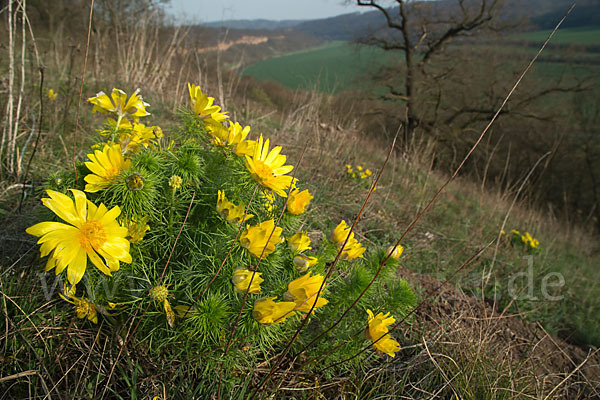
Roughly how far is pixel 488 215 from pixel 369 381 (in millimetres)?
4324

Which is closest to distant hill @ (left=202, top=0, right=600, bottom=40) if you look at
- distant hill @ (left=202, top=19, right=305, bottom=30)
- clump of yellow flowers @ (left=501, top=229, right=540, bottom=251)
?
distant hill @ (left=202, top=19, right=305, bottom=30)

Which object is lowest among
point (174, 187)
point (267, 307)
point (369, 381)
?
point (369, 381)

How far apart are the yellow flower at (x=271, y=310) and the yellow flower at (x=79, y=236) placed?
1.16 feet

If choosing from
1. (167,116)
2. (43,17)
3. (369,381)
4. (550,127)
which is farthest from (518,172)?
(43,17)

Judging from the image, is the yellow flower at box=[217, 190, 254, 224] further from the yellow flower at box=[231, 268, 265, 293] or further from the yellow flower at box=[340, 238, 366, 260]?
the yellow flower at box=[340, 238, 366, 260]

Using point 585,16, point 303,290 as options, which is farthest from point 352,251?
point 585,16

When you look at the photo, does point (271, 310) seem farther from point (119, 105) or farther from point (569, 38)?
point (569, 38)

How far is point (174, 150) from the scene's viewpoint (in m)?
1.20

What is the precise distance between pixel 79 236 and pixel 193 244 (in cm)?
31

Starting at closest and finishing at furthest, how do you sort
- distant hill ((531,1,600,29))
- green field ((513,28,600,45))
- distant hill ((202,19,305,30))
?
1. distant hill ((202,19,305,30))
2. green field ((513,28,600,45))
3. distant hill ((531,1,600,29))

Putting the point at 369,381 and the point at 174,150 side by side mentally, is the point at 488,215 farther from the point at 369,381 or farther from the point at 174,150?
the point at 174,150

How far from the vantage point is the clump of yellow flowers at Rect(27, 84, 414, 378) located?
2.72ft

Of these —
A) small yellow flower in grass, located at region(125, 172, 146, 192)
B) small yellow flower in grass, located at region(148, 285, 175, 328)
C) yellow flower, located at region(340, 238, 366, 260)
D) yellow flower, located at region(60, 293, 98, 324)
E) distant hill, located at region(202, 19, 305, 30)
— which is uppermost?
distant hill, located at region(202, 19, 305, 30)

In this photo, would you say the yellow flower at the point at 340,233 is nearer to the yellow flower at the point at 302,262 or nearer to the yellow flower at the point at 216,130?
the yellow flower at the point at 302,262
